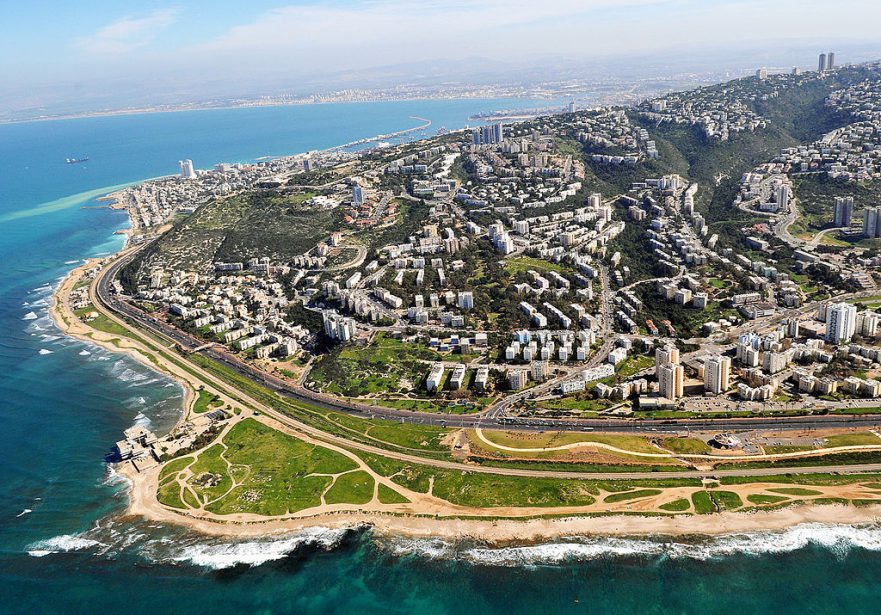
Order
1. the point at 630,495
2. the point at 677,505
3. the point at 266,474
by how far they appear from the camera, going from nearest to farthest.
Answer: the point at 677,505, the point at 630,495, the point at 266,474

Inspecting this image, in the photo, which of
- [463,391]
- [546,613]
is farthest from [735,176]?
[546,613]

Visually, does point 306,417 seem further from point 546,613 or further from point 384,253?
point 384,253

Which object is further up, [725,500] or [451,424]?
[451,424]

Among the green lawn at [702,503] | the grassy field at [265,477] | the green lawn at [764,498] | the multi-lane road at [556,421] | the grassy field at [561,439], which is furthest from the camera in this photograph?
the multi-lane road at [556,421]

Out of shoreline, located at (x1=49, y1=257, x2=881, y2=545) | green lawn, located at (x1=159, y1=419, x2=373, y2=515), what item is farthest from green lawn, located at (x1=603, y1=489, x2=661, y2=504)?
green lawn, located at (x1=159, y1=419, x2=373, y2=515)

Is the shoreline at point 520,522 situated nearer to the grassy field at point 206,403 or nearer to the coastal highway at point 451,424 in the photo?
the coastal highway at point 451,424

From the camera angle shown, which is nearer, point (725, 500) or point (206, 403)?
point (725, 500)

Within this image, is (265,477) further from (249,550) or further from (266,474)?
(249,550)

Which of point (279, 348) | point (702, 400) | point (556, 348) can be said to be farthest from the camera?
point (279, 348)

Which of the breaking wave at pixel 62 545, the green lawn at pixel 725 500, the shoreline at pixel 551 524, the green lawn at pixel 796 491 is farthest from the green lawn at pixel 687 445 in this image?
the breaking wave at pixel 62 545

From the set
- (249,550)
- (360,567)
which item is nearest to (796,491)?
(360,567)

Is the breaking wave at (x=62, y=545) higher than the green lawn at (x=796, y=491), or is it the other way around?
the green lawn at (x=796, y=491)
